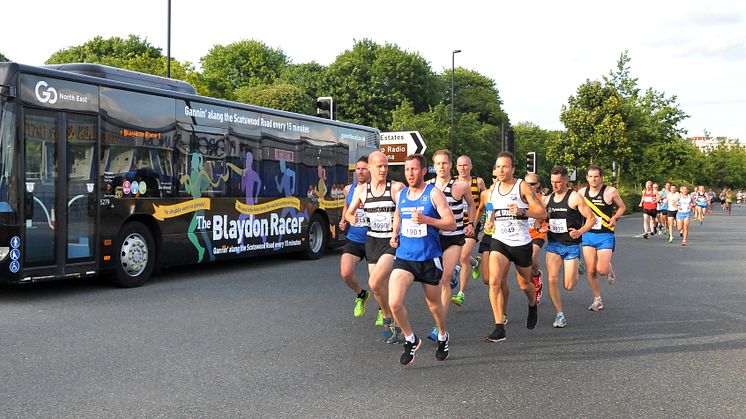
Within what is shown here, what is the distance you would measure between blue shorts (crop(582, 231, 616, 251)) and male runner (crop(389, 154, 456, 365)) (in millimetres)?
3672

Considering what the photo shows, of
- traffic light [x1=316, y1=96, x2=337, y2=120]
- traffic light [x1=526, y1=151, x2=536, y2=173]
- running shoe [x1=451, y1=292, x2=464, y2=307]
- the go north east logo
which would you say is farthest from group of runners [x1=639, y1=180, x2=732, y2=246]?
the go north east logo

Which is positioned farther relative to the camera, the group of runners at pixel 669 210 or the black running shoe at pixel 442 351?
the group of runners at pixel 669 210

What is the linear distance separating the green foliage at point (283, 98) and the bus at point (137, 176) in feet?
110

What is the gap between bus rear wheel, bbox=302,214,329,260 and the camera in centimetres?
1572

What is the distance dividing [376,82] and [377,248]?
46460 millimetres

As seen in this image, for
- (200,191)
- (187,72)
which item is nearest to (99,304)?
(200,191)

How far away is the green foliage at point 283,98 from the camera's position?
160 feet

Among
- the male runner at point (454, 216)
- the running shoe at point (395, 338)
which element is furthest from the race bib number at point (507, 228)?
the running shoe at point (395, 338)

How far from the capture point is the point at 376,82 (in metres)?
52.7

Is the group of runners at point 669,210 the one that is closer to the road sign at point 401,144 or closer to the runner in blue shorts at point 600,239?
the road sign at point 401,144

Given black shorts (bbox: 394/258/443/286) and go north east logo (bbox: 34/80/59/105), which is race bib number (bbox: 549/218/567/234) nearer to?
black shorts (bbox: 394/258/443/286)

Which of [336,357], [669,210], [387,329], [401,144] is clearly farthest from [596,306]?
[669,210]

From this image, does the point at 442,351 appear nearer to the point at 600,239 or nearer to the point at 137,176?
the point at 600,239

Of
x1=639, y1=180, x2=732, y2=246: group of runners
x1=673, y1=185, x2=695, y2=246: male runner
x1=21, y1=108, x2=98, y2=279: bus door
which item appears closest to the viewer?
x1=21, y1=108, x2=98, y2=279: bus door
